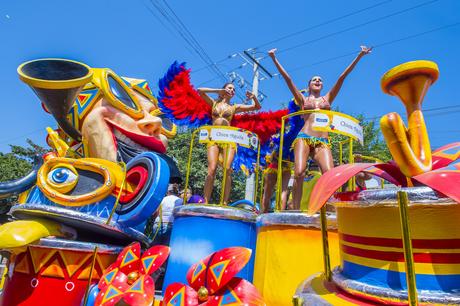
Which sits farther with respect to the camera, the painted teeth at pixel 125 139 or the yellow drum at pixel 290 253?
the painted teeth at pixel 125 139

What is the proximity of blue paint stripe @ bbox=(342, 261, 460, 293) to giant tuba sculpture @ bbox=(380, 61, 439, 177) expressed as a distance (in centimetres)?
33

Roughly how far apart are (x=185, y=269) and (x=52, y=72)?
8.52 feet

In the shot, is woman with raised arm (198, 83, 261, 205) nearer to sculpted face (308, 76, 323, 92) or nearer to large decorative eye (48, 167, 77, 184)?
sculpted face (308, 76, 323, 92)

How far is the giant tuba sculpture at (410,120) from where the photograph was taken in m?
1.22

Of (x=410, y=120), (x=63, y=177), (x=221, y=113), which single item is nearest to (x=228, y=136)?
(x=221, y=113)

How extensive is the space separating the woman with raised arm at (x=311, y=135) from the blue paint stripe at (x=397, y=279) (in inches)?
88.0

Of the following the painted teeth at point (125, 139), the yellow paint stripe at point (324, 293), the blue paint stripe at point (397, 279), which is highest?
the painted teeth at point (125, 139)

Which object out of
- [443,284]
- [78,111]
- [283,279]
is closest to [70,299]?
[283,279]

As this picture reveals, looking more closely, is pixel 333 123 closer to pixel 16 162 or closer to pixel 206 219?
pixel 206 219

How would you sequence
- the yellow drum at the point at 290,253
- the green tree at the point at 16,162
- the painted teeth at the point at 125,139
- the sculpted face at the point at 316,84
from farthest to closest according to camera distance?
the green tree at the point at 16,162 < the painted teeth at the point at 125,139 < the sculpted face at the point at 316,84 < the yellow drum at the point at 290,253

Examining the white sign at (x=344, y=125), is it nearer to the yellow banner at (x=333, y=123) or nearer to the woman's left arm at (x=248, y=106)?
the yellow banner at (x=333, y=123)

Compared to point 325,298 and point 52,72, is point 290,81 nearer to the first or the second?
point 52,72

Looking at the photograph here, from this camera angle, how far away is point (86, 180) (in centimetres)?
356

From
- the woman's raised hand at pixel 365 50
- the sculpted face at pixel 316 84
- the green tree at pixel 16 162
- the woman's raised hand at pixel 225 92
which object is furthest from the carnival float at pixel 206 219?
the green tree at pixel 16 162
